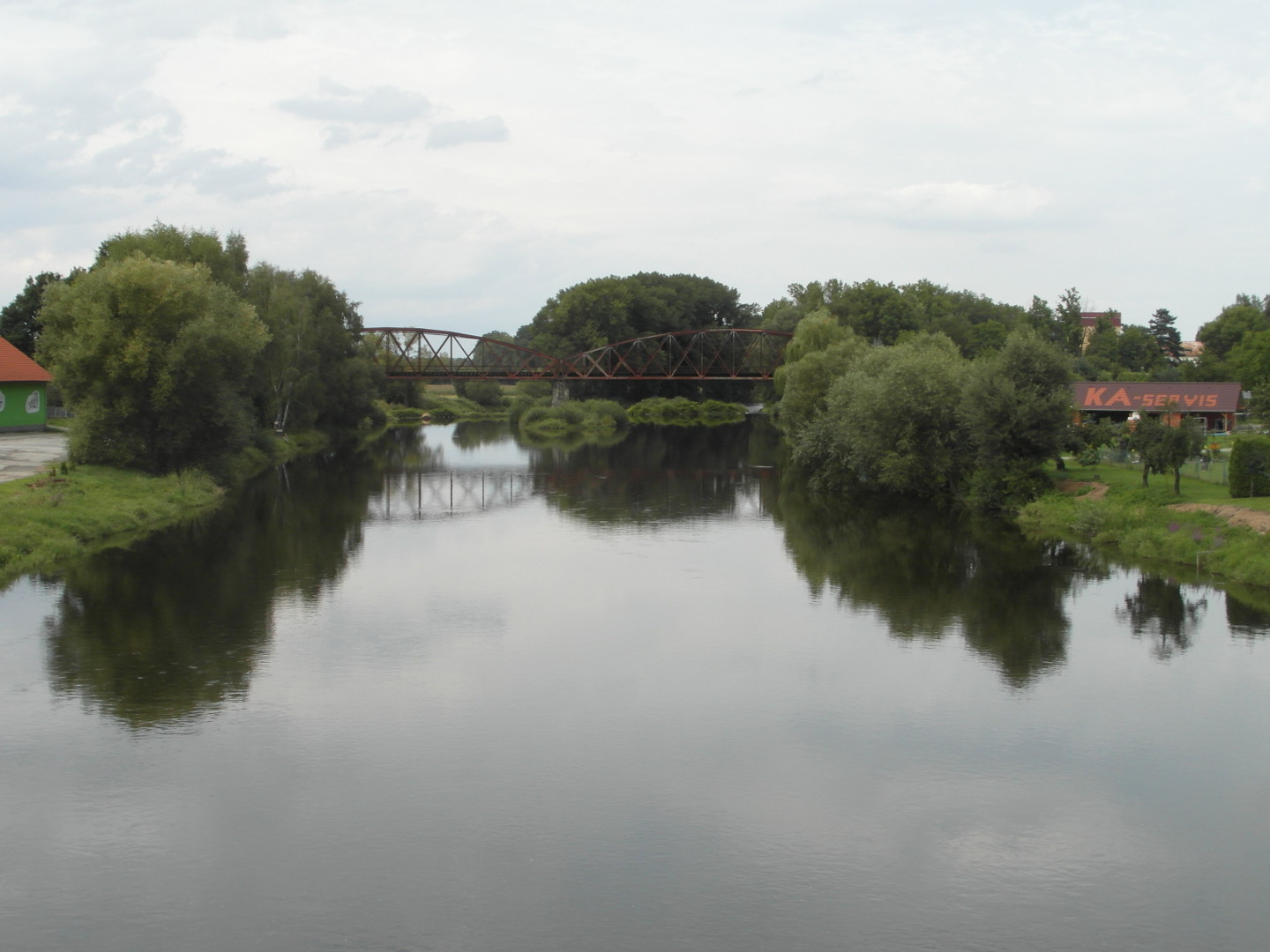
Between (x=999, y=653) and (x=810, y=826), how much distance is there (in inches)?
340

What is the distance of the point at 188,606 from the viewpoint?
22.8m

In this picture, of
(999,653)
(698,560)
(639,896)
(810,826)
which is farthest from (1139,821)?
(698,560)

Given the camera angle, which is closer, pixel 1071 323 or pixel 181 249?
pixel 181 249

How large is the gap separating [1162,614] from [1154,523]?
7001 mm

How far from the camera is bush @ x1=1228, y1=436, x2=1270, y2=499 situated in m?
28.6

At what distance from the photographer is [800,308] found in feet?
355

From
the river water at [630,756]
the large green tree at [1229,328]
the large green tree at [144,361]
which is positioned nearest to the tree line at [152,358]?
the large green tree at [144,361]

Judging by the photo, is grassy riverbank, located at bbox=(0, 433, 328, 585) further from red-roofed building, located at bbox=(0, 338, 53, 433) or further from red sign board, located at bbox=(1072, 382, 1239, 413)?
red sign board, located at bbox=(1072, 382, 1239, 413)

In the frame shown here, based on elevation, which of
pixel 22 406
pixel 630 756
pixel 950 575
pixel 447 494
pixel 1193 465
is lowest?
pixel 630 756

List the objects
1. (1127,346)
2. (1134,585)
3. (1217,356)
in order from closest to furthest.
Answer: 1. (1134,585)
2. (1217,356)
3. (1127,346)

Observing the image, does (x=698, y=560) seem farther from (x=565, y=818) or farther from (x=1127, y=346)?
(x=1127, y=346)

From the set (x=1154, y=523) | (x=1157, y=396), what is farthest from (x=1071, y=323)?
(x=1154, y=523)

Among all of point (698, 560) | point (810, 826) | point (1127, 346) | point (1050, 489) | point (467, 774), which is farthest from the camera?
point (1127, 346)

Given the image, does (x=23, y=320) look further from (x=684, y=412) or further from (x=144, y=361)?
(x=684, y=412)
